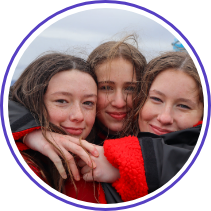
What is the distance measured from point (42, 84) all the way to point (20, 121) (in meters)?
0.21

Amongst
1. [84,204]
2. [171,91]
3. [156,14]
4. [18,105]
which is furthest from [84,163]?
[156,14]

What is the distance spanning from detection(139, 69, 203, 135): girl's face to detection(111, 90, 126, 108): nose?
15 centimetres

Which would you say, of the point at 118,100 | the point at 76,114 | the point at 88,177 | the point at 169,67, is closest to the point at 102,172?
the point at 88,177

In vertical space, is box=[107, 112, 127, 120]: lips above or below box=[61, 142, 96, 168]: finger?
above

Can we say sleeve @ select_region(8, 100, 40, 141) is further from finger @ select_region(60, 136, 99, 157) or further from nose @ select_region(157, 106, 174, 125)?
nose @ select_region(157, 106, 174, 125)

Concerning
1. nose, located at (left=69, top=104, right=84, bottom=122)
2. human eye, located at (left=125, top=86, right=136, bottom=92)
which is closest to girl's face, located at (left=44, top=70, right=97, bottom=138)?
nose, located at (left=69, top=104, right=84, bottom=122)

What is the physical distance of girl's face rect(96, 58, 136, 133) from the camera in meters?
1.13

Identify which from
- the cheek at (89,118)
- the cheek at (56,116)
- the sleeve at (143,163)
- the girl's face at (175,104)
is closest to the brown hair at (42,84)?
the cheek at (56,116)

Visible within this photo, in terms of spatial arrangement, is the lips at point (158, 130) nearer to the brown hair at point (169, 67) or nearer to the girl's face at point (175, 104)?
the girl's face at point (175, 104)

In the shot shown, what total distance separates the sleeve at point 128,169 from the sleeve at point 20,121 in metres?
0.34

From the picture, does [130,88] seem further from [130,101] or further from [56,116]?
[56,116]

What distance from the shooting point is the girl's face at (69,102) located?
98cm

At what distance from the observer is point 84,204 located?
0.88m

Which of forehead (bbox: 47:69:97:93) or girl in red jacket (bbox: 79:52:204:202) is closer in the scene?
girl in red jacket (bbox: 79:52:204:202)
